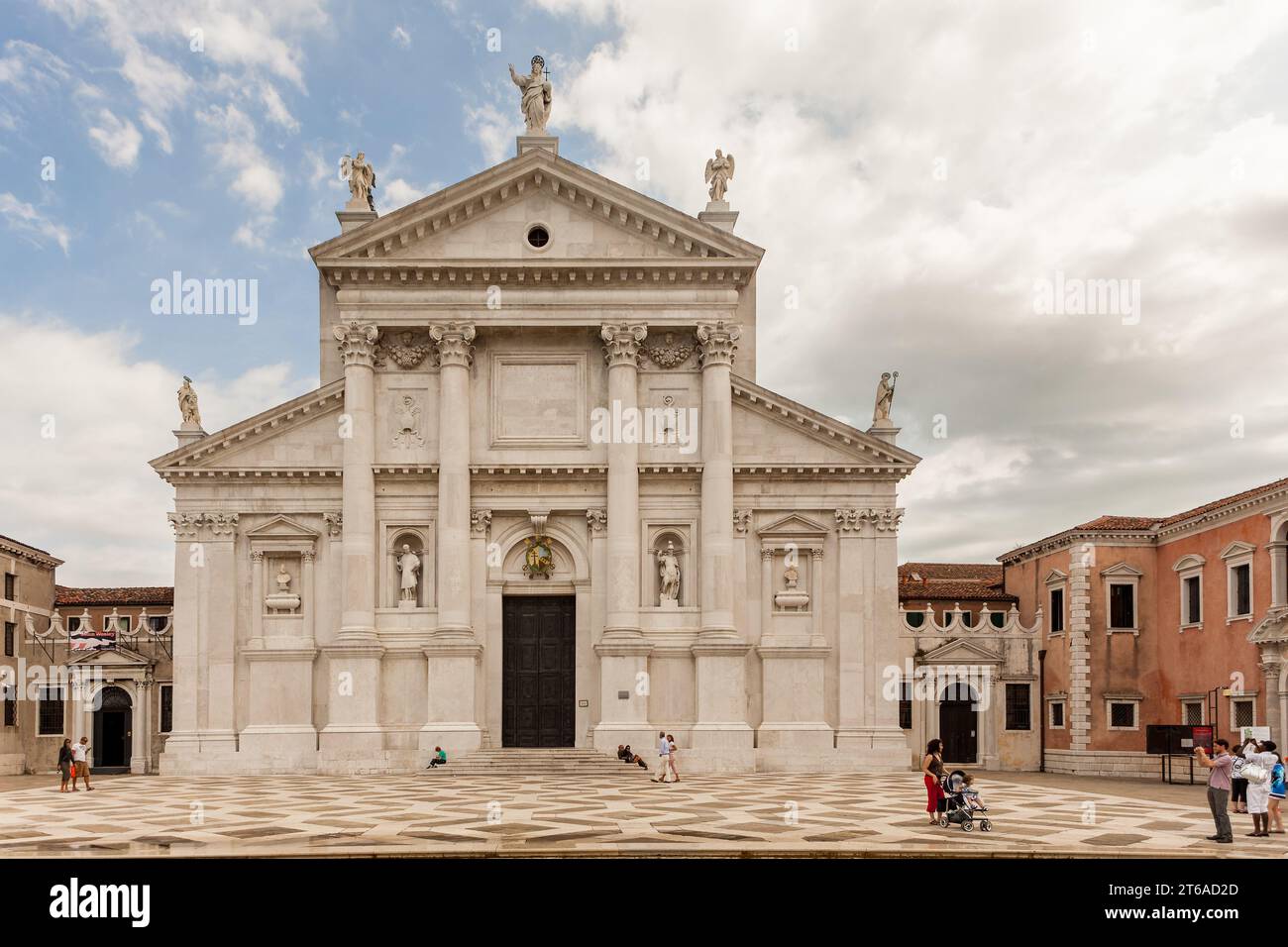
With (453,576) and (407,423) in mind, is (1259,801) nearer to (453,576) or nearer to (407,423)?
(453,576)

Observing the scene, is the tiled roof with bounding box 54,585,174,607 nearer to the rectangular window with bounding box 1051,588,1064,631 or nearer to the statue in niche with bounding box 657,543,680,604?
the statue in niche with bounding box 657,543,680,604

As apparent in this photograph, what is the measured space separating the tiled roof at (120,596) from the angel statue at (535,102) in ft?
98.7

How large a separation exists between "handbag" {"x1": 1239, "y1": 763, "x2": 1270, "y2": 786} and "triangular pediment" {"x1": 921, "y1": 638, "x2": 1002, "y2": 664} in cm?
2489

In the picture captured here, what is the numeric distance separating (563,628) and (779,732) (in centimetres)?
776

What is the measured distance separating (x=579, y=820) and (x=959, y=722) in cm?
2725

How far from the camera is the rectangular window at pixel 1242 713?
3703cm

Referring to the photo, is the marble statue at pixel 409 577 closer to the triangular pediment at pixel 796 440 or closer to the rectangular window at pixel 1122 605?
the triangular pediment at pixel 796 440

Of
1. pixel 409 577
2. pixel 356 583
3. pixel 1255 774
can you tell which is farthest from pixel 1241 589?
pixel 356 583

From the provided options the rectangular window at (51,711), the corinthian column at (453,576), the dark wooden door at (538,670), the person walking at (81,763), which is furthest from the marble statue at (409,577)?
the rectangular window at (51,711)

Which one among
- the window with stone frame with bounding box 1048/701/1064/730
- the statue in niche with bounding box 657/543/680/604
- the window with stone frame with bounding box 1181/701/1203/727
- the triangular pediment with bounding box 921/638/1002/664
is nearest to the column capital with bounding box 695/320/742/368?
the statue in niche with bounding box 657/543/680/604

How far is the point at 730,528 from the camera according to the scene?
3928 cm

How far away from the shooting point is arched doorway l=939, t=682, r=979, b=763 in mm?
46594
